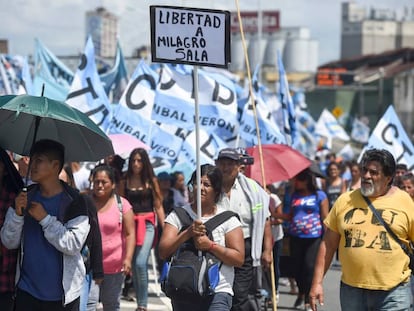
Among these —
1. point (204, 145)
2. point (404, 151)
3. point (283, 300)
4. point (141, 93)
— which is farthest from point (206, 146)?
point (283, 300)

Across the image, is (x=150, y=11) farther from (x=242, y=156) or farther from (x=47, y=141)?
(x=242, y=156)

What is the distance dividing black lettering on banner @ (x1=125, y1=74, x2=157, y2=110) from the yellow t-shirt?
916 centimetres

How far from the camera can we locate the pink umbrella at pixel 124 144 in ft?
41.7

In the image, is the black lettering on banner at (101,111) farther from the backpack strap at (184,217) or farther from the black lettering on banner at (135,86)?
the backpack strap at (184,217)

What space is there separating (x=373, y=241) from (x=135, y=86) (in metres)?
9.92

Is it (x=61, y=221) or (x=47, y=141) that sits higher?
(x=47, y=141)

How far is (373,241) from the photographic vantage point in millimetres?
6305

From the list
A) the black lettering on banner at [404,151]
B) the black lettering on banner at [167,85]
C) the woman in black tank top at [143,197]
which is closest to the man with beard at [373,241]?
the woman in black tank top at [143,197]

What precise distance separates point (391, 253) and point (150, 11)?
2.08 m

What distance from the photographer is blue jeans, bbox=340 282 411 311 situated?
632cm

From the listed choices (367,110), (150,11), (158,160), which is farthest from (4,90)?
(367,110)

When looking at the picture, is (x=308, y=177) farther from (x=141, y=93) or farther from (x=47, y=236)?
(x=141, y=93)

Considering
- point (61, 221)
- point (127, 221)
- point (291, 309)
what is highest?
Result: point (61, 221)

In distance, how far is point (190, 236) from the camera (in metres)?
6.50
